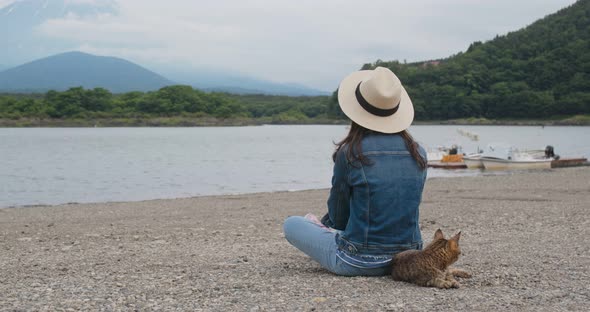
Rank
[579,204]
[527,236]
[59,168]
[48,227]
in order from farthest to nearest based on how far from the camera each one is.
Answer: [59,168], [579,204], [48,227], [527,236]

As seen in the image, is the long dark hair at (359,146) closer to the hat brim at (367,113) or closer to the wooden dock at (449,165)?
the hat brim at (367,113)

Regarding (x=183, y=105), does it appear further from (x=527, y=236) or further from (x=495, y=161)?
(x=527, y=236)

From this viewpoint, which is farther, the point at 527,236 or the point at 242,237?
the point at 242,237


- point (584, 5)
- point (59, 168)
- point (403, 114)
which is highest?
point (584, 5)

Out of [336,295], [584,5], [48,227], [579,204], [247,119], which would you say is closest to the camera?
[336,295]

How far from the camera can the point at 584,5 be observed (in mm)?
130125

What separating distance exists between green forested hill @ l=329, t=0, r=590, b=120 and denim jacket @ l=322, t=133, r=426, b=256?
390ft

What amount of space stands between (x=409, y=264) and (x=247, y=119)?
137 meters

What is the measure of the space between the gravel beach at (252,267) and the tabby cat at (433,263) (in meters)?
0.09

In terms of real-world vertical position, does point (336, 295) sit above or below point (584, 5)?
below

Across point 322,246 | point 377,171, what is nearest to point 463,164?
point 322,246

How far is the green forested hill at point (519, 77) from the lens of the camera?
382ft

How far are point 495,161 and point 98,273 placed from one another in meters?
29.1

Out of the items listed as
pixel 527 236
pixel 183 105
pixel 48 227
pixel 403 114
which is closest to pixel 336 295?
pixel 403 114
